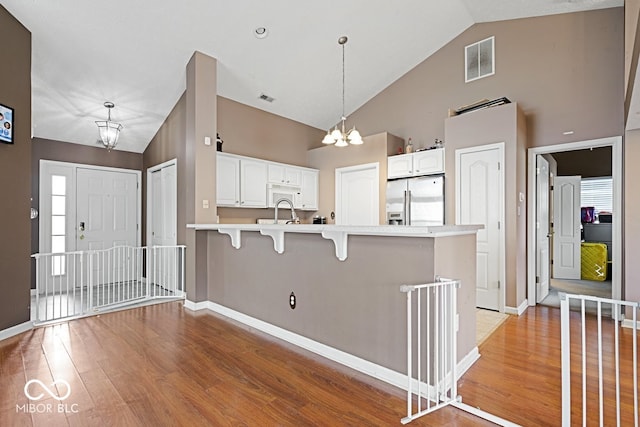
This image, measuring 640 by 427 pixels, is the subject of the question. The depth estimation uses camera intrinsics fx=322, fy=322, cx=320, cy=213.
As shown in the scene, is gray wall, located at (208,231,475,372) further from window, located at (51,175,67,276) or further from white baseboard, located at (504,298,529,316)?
window, located at (51,175,67,276)

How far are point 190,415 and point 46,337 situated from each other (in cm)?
229

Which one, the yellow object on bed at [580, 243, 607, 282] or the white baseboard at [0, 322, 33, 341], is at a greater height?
the yellow object on bed at [580, 243, 607, 282]

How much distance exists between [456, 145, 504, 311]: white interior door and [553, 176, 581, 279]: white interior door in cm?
278

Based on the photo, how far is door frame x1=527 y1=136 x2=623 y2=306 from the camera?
3.71m

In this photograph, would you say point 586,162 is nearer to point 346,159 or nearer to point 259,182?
point 346,159

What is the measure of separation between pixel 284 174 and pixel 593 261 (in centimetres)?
593

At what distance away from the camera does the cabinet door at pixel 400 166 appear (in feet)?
17.1

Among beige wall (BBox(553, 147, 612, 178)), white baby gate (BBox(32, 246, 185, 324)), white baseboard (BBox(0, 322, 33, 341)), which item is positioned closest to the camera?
white baseboard (BBox(0, 322, 33, 341))

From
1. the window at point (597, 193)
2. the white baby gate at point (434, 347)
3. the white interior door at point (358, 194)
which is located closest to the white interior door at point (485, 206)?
the white interior door at point (358, 194)

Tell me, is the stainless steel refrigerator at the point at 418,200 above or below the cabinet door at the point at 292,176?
below

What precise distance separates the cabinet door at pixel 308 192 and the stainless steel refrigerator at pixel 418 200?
156cm

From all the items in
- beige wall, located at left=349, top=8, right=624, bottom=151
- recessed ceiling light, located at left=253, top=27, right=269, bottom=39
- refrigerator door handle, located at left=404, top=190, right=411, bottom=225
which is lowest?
refrigerator door handle, located at left=404, top=190, right=411, bottom=225

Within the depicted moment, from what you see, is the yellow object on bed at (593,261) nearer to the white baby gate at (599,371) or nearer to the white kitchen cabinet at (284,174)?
the white baby gate at (599,371)

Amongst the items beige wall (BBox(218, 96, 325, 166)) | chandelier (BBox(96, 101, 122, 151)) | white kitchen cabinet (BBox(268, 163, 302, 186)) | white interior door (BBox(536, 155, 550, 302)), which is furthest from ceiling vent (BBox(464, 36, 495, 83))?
chandelier (BBox(96, 101, 122, 151))
